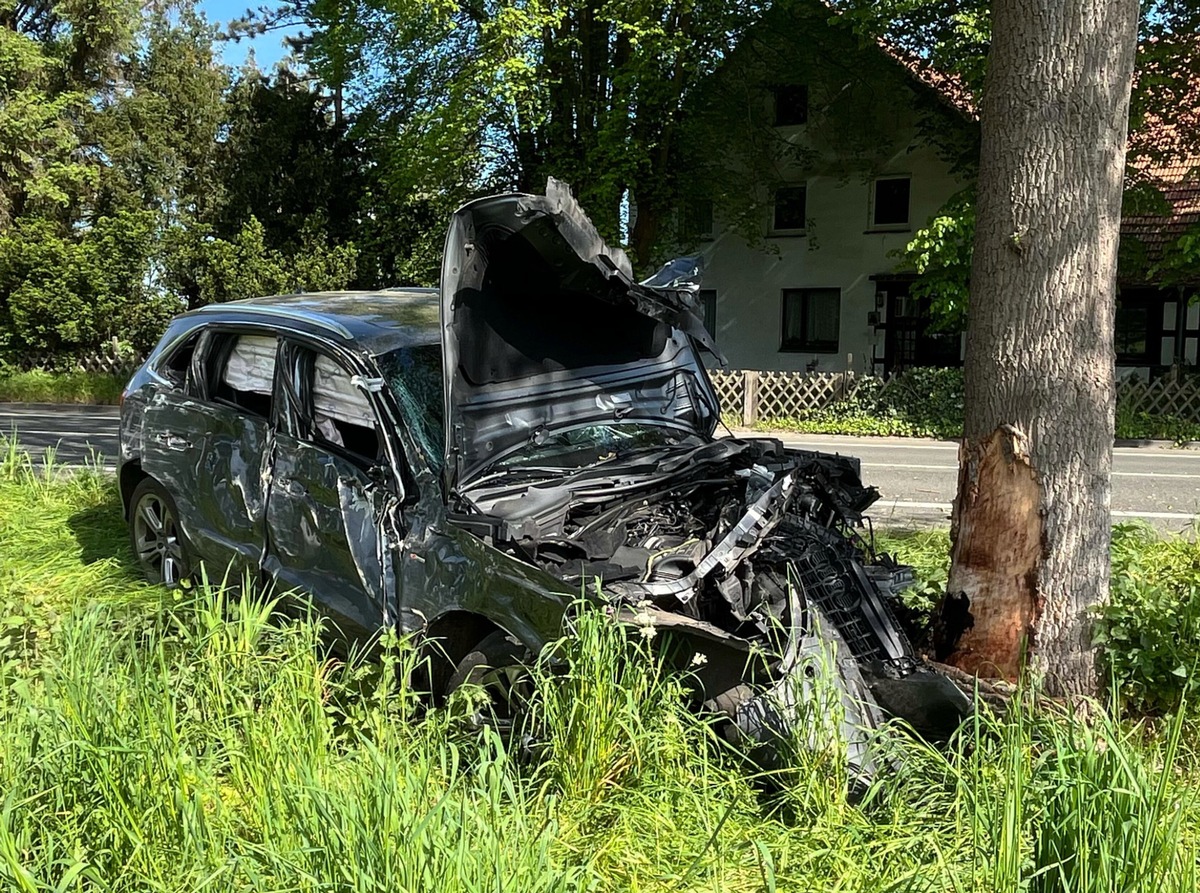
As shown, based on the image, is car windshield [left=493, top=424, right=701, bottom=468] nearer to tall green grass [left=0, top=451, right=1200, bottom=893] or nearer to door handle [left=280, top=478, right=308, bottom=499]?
door handle [left=280, top=478, right=308, bottom=499]

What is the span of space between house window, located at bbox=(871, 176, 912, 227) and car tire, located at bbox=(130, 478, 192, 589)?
2312cm

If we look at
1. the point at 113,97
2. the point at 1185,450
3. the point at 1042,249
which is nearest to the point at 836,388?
the point at 1185,450

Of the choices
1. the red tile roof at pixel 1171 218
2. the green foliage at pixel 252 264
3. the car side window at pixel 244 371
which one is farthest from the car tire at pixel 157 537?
the red tile roof at pixel 1171 218

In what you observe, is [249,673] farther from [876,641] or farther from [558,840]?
[876,641]

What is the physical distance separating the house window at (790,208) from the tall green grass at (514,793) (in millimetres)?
24445

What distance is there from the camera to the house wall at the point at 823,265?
2478 cm

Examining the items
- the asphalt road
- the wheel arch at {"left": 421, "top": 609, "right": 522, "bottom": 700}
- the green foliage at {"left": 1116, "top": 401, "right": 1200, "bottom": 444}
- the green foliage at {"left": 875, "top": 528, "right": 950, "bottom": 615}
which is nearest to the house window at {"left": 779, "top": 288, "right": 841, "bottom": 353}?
the green foliage at {"left": 1116, "top": 401, "right": 1200, "bottom": 444}

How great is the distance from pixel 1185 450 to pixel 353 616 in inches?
636

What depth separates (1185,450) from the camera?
1588 centimetres

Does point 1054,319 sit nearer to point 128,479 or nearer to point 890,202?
point 128,479

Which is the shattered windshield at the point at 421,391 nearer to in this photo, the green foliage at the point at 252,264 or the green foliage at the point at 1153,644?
the green foliage at the point at 1153,644

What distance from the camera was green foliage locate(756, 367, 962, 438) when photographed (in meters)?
18.3

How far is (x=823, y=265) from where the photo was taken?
26234 mm

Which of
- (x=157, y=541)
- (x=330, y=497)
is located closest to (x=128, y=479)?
(x=157, y=541)
